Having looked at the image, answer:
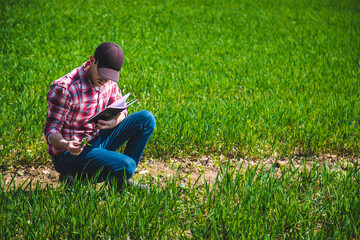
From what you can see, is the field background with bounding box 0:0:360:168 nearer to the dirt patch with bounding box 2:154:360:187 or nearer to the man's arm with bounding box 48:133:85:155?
the dirt patch with bounding box 2:154:360:187

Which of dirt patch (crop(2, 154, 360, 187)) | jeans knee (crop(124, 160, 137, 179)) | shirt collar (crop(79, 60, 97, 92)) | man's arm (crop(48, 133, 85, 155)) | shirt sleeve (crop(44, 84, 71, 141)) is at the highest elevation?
shirt collar (crop(79, 60, 97, 92))

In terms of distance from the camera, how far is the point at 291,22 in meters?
12.3

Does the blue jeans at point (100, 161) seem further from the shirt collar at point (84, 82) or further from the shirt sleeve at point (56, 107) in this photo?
the shirt collar at point (84, 82)

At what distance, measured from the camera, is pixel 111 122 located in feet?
9.19

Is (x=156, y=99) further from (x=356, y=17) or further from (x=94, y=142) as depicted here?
(x=356, y=17)

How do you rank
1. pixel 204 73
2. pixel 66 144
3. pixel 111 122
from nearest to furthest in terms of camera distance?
pixel 66 144 → pixel 111 122 → pixel 204 73

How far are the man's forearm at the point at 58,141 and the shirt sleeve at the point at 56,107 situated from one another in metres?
0.04

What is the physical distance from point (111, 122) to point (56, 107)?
47cm

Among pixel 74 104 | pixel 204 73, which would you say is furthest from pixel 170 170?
pixel 204 73

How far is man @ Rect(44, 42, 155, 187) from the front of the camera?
2537 mm

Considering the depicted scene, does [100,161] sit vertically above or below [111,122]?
below

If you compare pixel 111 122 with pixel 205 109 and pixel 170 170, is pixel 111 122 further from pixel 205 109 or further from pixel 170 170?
pixel 205 109

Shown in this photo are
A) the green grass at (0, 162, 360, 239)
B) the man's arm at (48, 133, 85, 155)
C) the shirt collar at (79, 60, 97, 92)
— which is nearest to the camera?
the green grass at (0, 162, 360, 239)

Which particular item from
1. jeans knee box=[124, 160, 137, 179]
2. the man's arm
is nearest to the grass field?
jeans knee box=[124, 160, 137, 179]
